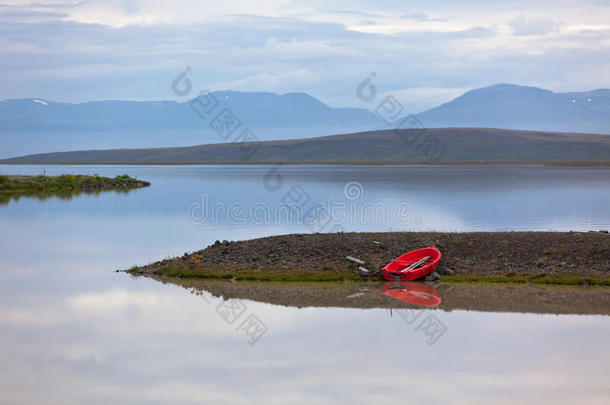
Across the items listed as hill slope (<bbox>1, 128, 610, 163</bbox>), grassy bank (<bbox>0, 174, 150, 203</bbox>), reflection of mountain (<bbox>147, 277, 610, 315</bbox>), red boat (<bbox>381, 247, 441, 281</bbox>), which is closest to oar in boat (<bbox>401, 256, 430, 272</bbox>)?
red boat (<bbox>381, 247, 441, 281</bbox>)

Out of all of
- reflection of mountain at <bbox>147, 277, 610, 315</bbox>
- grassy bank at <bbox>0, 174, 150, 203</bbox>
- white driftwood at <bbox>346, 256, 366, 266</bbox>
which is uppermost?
grassy bank at <bbox>0, 174, 150, 203</bbox>

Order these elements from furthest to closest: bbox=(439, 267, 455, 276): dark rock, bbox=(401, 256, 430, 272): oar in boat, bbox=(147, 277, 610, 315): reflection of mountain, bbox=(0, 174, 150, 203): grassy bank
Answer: bbox=(0, 174, 150, 203): grassy bank, bbox=(401, 256, 430, 272): oar in boat, bbox=(439, 267, 455, 276): dark rock, bbox=(147, 277, 610, 315): reflection of mountain

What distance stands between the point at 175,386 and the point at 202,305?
4.55 meters

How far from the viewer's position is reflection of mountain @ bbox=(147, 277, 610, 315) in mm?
12820

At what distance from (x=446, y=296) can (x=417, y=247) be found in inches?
112

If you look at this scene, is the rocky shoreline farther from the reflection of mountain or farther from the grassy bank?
the grassy bank

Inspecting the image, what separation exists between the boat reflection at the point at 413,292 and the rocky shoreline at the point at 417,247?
Answer: 67cm

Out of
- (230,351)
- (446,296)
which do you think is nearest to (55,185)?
(446,296)

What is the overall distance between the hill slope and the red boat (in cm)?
13723

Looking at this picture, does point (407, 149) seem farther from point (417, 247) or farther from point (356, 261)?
point (356, 261)

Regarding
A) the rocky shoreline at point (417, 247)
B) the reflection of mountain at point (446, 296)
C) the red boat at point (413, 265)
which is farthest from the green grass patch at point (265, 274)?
the red boat at point (413, 265)

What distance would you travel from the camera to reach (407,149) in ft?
546

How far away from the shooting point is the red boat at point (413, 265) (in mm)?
15023

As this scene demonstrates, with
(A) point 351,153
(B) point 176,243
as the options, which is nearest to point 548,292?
(B) point 176,243
